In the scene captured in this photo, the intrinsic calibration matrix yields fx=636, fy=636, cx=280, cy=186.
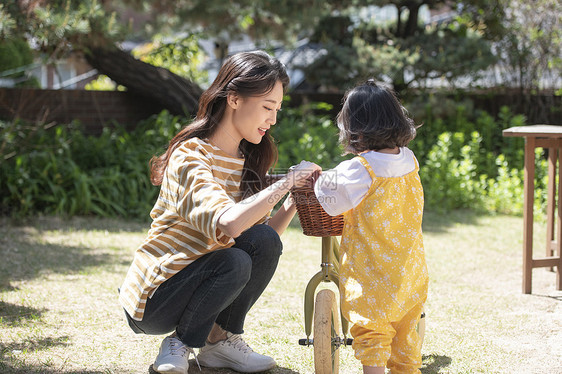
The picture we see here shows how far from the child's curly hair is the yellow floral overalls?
11cm

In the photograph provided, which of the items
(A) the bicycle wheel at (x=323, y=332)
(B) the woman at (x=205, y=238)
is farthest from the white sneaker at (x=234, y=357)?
(A) the bicycle wheel at (x=323, y=332)

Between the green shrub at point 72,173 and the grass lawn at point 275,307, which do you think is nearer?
the grass lawn at point 275,307

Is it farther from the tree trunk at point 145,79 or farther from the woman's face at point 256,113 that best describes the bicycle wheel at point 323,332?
the tree trunk at point 145,79

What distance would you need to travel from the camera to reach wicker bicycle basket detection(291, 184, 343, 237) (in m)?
2.21

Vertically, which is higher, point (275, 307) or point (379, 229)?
point (379, 229)

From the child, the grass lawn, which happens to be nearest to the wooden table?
the grass lawn

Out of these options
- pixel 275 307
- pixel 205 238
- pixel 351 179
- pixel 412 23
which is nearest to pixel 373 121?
pixel 351 179

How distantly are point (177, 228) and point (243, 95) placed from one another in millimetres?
527

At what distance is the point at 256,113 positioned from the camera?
90.0 inches

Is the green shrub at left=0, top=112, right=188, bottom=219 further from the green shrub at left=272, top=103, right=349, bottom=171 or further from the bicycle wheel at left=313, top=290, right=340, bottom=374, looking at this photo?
the bicycle wheel at left=313, top=290, right=340, bottom=374

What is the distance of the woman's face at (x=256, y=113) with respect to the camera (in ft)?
7.45

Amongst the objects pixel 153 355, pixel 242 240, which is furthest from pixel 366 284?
pixel 153 355

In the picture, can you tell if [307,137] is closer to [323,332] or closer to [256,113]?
[256,113]

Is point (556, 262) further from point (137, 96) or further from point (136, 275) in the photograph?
point (137, 96)
